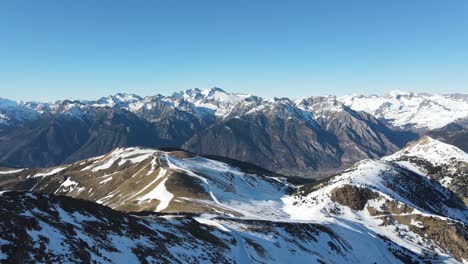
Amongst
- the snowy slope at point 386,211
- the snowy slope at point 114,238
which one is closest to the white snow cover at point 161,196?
the snowy slope at point 386,211

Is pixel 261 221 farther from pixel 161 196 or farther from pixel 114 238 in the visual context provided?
pixel 114 238

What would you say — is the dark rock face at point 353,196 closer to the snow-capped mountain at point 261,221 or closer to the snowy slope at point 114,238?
the snow-capped mountain at point 261,221

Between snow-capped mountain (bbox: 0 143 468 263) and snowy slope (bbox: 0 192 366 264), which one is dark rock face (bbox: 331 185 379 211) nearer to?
snow-capped mountain (bbox: 0 143 468 263)

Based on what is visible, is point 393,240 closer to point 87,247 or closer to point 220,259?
point 220,259

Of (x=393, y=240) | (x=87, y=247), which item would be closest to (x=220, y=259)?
(x=87, y=247)

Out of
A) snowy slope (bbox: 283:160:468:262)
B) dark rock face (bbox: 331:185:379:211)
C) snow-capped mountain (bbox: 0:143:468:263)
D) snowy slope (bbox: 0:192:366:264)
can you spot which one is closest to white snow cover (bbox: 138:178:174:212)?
snow-capped mountain (bbox: 0:143:468:263)
